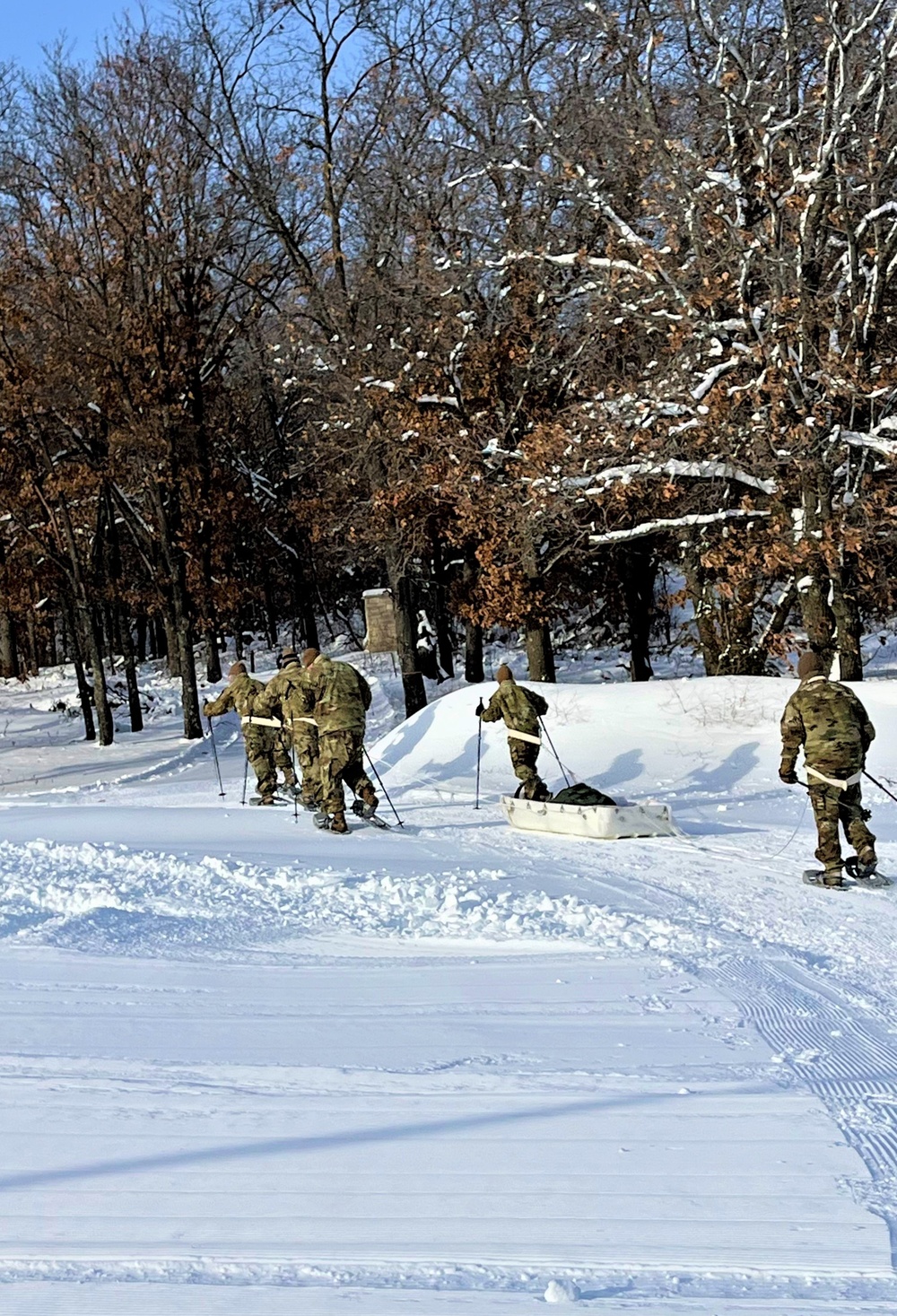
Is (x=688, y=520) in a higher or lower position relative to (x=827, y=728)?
higher

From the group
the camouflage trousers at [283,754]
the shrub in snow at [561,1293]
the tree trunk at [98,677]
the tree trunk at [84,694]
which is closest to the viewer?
the shrub in snow at [561,1293]

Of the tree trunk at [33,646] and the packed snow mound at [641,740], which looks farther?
the tree trunk at [33,646]

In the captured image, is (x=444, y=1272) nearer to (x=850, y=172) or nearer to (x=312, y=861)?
(x=312, y=861)

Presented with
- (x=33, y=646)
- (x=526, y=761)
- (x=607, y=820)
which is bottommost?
(x=607, y=820)

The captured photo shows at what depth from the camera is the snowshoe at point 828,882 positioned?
11438 mm

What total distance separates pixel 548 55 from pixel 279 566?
24.4 meters

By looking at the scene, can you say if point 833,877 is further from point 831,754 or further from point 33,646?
point 33,646

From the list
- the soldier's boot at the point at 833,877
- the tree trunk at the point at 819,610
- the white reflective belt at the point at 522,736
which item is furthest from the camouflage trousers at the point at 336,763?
the tree trunk at the point at 819,610

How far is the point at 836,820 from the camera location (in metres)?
11.7

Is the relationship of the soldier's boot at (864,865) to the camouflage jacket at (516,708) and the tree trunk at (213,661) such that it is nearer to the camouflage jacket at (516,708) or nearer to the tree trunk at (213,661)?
the camouflage jacket at (516,708)

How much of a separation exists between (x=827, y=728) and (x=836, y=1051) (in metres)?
6.01

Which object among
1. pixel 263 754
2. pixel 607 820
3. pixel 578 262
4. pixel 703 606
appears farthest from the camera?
pixel 703 606

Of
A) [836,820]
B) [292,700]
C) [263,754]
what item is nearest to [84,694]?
[263,754]

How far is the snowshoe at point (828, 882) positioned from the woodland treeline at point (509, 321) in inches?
333
